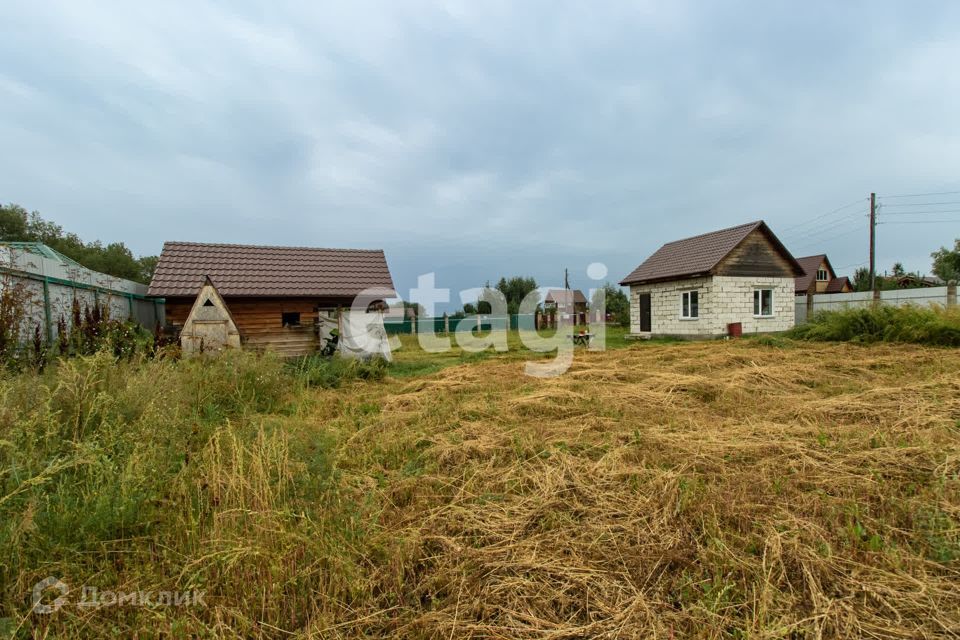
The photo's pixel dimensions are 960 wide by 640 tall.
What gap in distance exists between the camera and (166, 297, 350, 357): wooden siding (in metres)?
9.83

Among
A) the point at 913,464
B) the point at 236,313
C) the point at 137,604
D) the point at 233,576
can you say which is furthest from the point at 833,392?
the point at 236,313

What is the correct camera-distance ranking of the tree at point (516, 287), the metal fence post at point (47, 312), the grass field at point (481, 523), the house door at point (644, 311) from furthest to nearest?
the tree at point (516, 287)
the house door at point (644, 311)
the metal fence post at point (47, 312)
the grass field at point (481, 523)

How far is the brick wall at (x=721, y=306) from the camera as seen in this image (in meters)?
14.5

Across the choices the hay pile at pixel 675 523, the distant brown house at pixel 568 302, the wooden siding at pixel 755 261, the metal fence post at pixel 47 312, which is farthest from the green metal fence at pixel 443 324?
the hay pile at pixel 675 523

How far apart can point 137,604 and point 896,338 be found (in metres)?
14.7

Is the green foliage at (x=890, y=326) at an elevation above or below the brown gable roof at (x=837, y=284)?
below

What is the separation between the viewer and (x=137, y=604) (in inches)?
64.5

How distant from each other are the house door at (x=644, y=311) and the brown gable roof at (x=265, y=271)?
11242 millimetres

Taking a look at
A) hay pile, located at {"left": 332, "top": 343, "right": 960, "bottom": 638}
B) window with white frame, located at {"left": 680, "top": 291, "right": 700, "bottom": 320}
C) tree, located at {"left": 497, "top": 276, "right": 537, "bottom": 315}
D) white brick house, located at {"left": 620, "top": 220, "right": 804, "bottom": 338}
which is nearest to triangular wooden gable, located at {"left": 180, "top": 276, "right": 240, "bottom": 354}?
hay pile, located at {"left": 332, "top": 343, "right": 960, "bottom": 638}

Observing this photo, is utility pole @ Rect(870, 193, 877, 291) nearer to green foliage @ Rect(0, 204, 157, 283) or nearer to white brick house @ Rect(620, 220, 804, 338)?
white brick house @ Rect(620, 220, 804, 338)

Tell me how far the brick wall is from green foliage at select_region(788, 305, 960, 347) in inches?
94.7

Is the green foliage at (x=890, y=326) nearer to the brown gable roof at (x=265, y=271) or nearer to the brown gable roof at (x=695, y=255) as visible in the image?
the brown gable roof at (x=695, y=255)

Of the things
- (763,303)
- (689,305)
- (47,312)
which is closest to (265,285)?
(47,312)

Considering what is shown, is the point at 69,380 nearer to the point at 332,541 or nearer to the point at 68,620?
the point at 68,620
